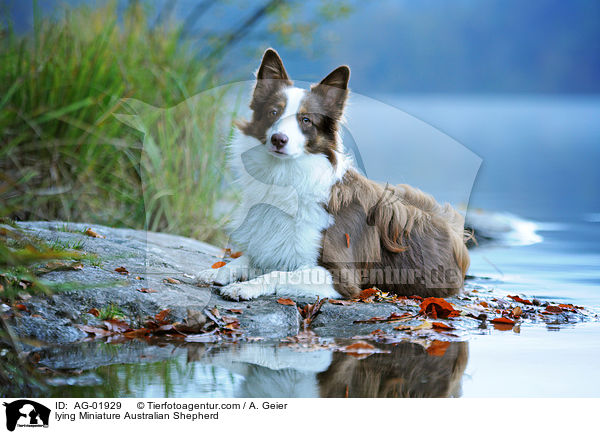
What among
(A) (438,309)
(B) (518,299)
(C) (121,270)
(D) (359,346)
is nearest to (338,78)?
(A) (438,309)

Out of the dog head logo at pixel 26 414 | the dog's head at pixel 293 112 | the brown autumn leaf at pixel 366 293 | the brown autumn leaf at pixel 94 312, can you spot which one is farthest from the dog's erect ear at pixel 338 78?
the dog head logo at pixel 26 414

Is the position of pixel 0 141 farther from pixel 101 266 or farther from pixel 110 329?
pixel 110 329

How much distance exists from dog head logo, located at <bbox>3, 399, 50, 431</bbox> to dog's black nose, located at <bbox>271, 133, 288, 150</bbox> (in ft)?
5.54

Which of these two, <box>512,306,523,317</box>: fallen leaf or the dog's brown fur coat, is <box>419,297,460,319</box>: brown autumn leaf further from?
<box>512,306,523,317</box>: fallen leaf

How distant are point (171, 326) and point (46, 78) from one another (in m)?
3.25

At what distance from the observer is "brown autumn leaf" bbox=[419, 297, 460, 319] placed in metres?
3.77

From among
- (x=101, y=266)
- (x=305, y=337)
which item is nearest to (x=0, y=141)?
(x=101, y=266)

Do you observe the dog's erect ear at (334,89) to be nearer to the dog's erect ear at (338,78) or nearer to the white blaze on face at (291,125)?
the dog's erect ear at (338,78)

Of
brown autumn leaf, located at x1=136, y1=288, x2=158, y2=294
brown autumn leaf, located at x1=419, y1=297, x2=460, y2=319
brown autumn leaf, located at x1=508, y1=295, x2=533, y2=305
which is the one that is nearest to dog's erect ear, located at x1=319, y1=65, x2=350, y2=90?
brown autumn leaf, located at x1=419, y1=297, x2=460, y2=319

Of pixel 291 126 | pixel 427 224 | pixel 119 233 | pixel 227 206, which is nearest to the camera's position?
pixel 291 126

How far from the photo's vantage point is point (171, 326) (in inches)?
130

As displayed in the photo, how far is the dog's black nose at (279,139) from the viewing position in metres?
3.56

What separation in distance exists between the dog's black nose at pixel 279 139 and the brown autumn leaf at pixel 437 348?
1222 millimetres

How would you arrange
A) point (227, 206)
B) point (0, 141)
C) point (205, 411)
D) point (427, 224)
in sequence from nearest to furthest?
point (205, 411) < point (427, 224) < point (0, 141) < point (227, 206)
